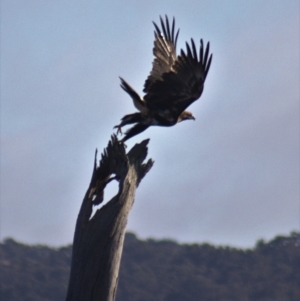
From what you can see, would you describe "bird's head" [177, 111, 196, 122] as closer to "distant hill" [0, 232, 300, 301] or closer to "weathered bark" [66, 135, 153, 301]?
"weathered bark" [66, 135, 153, 301]

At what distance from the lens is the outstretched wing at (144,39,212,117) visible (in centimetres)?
1200

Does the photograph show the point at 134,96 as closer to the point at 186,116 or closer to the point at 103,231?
the point at 186,116

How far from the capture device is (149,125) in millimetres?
12492

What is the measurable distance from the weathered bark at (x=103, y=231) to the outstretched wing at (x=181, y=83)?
2.17 meters

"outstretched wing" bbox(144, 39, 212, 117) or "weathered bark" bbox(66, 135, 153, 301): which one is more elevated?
"outstretched wing" bbox(144, 39, 212, 117)

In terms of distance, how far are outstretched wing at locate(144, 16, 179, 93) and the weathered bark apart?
243cm

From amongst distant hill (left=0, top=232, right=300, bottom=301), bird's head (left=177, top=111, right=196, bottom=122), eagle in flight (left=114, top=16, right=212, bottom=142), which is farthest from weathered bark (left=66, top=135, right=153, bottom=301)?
distant hill (left=0, top=232, right=300, bottom=301)

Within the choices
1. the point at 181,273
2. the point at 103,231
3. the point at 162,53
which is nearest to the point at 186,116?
the point at 162,53

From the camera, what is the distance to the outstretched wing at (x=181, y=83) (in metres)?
12.0

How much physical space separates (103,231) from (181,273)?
41.2m

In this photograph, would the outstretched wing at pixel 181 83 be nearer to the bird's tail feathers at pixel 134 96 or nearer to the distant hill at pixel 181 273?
the bird's tail feathers at pixel 134 96

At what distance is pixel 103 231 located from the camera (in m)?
9.84

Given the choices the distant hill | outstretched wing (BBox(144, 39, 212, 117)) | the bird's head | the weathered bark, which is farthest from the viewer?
the distant hill

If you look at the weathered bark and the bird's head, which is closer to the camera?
the weathered bark
